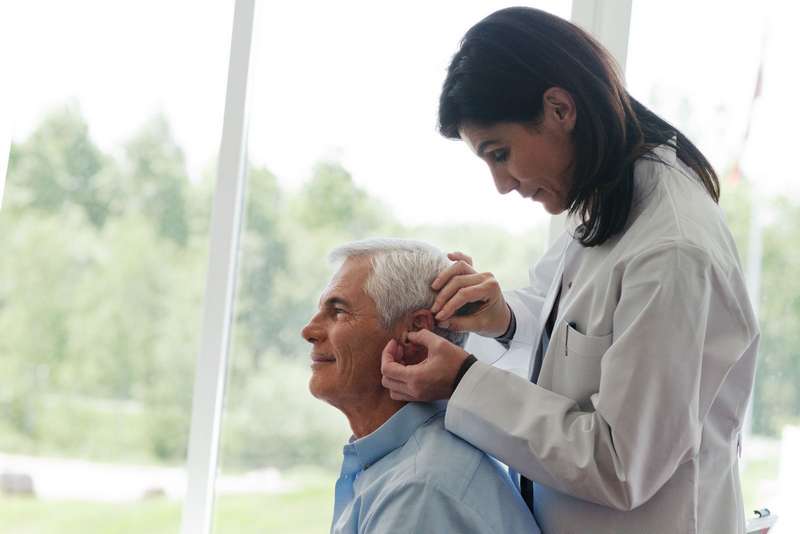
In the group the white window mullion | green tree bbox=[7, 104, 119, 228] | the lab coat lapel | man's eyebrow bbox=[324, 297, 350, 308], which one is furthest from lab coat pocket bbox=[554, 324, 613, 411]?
green tree bbox=[7, 104, 119, 228]

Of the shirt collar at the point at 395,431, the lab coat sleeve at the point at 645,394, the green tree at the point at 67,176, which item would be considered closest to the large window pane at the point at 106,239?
the green tree at the point at 67,176

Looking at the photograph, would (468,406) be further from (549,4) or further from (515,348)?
(549,4)

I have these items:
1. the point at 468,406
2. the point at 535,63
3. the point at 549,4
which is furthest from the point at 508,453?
the point at 549,4

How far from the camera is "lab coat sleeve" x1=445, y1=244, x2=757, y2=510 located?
4.24 feet

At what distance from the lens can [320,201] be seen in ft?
7.86

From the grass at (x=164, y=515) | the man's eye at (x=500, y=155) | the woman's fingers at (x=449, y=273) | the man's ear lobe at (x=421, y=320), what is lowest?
the grass at (x=164, y=515)

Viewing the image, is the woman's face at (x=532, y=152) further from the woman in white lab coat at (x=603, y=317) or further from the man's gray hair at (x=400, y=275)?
the man's gray hair at (x=400, y=275)

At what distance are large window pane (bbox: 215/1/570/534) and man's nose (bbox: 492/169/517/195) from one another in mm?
782

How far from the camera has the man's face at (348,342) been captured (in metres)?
1.62

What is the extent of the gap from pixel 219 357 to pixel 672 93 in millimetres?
1319

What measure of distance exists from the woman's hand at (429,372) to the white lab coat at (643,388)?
1.3 inches

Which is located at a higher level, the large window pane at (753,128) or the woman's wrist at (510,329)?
the large window pane at (753,128)

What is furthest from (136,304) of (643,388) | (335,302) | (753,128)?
(753,128)

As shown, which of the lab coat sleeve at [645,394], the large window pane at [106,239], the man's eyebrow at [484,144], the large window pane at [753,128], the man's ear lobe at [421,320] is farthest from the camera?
the large window pane at [106,239]
